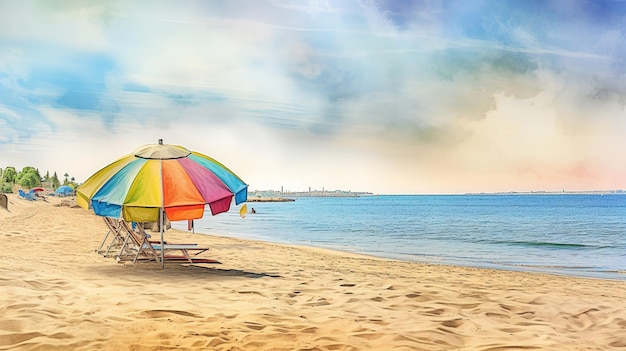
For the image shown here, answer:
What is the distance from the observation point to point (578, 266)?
16172 mm

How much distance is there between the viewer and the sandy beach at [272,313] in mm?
4664

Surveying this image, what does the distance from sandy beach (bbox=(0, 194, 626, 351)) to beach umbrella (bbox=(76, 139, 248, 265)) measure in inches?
43.4

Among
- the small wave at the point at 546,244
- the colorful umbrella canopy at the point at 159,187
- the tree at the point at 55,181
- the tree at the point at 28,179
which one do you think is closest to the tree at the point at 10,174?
the tree at the point at 28,179

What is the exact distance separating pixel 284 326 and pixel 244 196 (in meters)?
4.28

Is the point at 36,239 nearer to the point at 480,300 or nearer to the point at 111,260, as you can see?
the point at 111,260

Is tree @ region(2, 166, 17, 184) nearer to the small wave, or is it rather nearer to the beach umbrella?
the small wave

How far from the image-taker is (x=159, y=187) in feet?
27.1

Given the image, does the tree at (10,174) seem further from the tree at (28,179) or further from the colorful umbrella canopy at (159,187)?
the colorful umbrella canopy at (159,187)

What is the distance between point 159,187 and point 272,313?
137 inches

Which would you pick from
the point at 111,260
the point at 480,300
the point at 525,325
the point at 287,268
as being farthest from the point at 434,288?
the point at 111,260

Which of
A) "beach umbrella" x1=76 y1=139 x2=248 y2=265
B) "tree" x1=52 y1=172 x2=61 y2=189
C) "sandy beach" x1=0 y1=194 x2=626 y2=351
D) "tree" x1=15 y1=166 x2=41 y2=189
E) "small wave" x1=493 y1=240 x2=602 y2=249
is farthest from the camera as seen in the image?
"tree" x1=52 y1=172 x2=61 y2=189

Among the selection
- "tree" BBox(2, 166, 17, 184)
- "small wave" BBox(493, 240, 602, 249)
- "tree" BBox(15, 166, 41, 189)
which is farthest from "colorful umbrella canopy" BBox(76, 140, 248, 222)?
"tree" BBox(2, 166, 17, 184)

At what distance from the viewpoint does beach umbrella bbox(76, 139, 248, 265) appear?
808 cm

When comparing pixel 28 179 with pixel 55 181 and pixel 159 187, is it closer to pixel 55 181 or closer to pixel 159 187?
pixel 55 181
